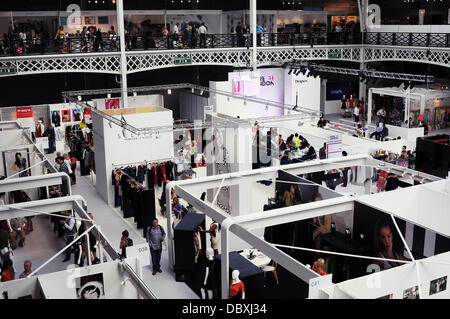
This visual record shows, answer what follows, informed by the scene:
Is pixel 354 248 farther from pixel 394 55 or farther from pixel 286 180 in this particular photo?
pixel 394 55

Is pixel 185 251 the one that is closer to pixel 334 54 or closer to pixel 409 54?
pixel 409 54

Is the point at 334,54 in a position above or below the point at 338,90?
above

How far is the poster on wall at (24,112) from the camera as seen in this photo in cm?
2159

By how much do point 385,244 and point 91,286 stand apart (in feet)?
13.9

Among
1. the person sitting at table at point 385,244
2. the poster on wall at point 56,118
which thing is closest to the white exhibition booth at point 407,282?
the person sitting at table at point 385,244

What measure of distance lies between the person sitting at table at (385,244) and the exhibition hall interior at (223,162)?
2 cm

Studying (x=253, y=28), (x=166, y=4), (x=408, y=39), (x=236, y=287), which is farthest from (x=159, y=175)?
(x=408, y=39)

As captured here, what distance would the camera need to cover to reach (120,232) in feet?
40.0

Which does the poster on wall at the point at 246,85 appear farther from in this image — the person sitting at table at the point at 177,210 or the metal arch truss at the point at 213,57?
the person sitting at table at the point at 177,210

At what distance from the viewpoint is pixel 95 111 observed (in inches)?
578

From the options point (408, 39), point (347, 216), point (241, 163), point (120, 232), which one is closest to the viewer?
point (347, 216)

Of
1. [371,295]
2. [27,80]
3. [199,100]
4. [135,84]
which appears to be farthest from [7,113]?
[371,295]

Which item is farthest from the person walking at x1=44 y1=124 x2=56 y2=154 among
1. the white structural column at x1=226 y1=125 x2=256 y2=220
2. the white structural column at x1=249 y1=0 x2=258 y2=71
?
the white structural column at x1=226 y1=125 x2=256 y2=220
